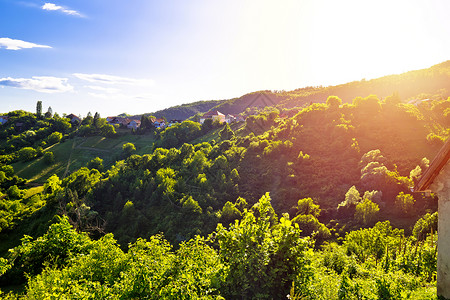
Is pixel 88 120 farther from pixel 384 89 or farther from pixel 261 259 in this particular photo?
pixel 384 89

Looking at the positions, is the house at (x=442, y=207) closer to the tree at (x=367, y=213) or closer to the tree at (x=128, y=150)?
the tree at (x=367, y=213)

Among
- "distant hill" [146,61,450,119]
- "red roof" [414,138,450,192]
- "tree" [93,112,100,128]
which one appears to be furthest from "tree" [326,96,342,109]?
"tree" [93,112,100,128]

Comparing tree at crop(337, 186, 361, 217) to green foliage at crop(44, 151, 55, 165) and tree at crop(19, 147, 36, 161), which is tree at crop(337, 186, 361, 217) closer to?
green foliage at crop(44, 151, 55, 165)

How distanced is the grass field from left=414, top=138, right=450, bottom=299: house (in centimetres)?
7429

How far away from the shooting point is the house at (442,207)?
6.75 metres

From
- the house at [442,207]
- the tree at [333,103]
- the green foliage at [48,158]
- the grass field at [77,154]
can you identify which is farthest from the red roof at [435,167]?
the green foliage at [48,158]

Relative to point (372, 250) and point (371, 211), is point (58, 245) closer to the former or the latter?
point (372, 250)

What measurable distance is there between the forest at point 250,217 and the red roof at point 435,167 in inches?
118

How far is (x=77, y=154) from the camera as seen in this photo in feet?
259

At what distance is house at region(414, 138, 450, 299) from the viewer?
6.75 m

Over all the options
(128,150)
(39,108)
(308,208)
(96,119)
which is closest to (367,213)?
(308,208)

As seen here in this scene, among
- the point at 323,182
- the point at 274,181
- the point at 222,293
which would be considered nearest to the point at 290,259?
the point at 222,293

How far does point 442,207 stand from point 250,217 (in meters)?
5.71

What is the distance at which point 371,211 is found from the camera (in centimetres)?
2272
